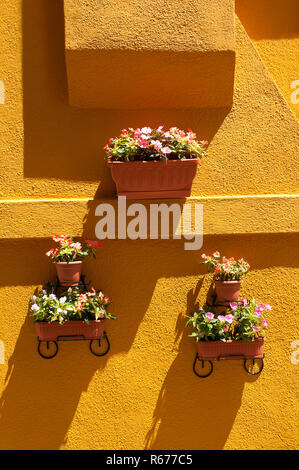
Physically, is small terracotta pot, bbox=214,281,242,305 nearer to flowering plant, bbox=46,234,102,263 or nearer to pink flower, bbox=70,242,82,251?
flowering plant, bbox=46,234,102,263

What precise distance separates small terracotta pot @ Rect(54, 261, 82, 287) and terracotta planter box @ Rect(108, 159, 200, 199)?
0.56m

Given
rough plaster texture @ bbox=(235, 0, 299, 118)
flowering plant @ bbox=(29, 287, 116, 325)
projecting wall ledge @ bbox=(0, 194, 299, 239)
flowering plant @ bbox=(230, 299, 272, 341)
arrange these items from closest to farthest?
flowering plant @ bbox=(29, 287, 116, 325), flowering plant @ bbox=(230, 299, 272, 341), projecting wall ledge @ bbox=(0, 194, 299, 239), rough plaster texture @ bbox=(235, 0, 299, 118)

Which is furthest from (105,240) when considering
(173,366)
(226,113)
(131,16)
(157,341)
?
(131,16)

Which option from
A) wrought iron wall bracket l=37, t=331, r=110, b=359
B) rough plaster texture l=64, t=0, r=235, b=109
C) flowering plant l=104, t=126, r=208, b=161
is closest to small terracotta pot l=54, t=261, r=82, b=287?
wrought iron wall bracket l=37, t=331, r=110, b=359

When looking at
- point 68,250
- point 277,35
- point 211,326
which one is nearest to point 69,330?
point 68,250

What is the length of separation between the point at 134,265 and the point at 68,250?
1.70 ft

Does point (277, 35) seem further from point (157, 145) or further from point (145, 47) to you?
point (157, 145)

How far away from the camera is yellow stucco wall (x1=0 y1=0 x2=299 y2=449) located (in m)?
3.39

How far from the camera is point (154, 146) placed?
10.4 ft

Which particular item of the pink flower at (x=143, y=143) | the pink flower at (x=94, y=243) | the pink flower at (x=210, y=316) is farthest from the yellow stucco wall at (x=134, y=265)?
the pink flower at (x=143, y=143)

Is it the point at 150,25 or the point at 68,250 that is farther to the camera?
the point at 150,25

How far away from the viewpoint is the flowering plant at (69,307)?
313 centimetres

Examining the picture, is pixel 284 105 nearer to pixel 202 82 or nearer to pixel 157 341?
pixel 202 82

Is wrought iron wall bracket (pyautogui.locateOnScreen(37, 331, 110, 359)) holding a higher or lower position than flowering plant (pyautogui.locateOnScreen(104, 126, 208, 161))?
lower
